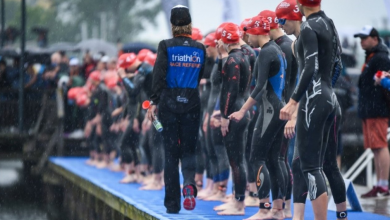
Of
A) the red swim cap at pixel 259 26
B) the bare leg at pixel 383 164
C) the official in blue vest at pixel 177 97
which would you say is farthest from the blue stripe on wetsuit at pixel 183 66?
the bare leg at pixel 383 164

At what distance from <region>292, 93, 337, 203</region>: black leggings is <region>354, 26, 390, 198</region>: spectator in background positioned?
14.3ft

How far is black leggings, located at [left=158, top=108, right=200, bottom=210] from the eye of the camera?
30.6 feet

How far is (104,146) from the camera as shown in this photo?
16484mm

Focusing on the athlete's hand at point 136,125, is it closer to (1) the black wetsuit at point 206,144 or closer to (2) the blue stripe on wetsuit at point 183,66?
(1) the black wetsuit at point 206,144

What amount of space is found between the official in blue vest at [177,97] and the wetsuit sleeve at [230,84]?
0.34 m

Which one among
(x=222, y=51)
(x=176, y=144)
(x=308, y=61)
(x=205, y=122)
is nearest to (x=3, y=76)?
(x=205, y=122)

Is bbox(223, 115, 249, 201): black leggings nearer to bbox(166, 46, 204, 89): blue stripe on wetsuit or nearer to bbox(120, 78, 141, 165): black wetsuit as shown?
bbox(166, 46, 204, 89): blue stripe on wetsuit

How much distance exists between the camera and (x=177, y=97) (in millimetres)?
9320

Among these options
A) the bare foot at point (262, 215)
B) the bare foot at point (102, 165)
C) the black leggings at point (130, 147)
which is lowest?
the bare foot at point (102, 165)

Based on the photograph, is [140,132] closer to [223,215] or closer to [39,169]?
[223,215]

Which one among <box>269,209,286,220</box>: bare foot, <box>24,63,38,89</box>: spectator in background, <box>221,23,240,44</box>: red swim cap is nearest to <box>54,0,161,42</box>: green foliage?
<box>24,63,38,89</box>: spectator in background

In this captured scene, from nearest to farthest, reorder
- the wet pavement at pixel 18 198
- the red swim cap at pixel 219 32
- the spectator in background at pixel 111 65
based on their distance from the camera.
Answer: the red swim cap at pixel 219 32 < the wet pavement at pixel 18 198 < the spectator in background at pixel 111 65

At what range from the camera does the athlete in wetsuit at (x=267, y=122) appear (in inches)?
329

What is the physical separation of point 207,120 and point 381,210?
8.14 ft
